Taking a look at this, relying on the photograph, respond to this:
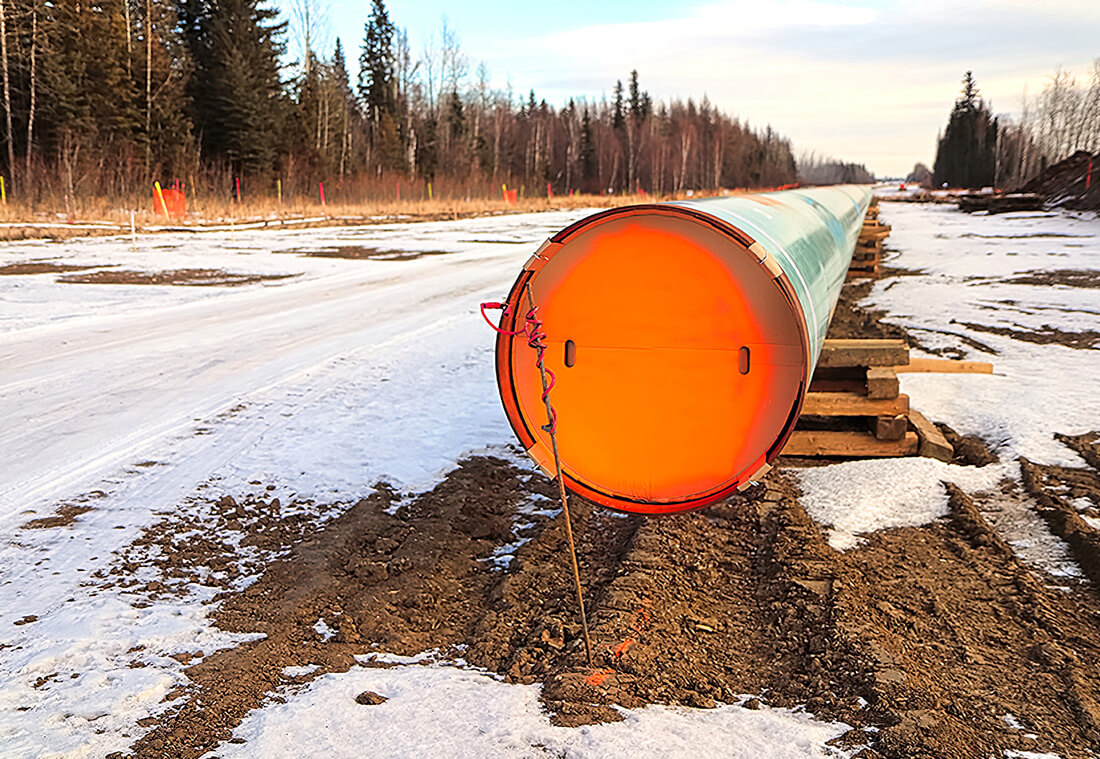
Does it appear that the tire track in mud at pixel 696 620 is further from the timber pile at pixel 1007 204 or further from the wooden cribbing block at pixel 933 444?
the timber pile at pixel 1007 204

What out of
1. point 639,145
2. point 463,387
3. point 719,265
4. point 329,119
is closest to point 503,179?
point 329,119

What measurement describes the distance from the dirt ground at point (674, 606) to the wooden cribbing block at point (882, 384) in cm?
69

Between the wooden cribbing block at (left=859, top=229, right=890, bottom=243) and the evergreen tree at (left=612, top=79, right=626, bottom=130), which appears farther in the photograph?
the evergreen tree at (left=612, top=79, right=626, bottom=130)

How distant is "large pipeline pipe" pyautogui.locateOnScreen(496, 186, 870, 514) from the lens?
3.17 metres

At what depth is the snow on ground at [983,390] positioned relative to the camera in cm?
421

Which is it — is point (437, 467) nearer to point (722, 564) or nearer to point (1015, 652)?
point (722, 564)

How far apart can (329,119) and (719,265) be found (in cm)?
4740

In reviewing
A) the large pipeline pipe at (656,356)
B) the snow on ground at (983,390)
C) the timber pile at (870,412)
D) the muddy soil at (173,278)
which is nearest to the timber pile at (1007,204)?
the snow on ground at (983,390)

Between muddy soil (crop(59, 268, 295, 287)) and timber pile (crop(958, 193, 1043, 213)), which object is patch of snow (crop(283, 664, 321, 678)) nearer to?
muddy soil (crop(59, 268, 295, 287))

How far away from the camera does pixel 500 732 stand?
2475mm

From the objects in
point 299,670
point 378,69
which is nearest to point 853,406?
point 299,670

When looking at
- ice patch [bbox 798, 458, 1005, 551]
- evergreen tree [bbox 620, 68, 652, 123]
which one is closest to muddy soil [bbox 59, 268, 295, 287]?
ice patch [bbox 798, 458, 1005, 551]

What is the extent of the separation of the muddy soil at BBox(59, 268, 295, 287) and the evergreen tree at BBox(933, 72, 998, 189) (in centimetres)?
7735

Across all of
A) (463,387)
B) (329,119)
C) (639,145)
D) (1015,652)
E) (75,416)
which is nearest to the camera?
(1015,652)
